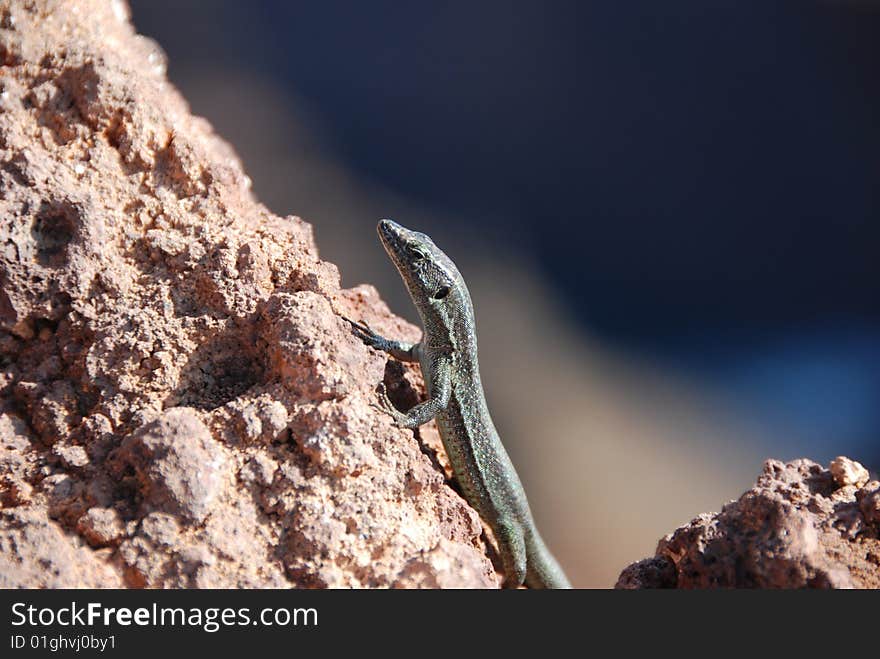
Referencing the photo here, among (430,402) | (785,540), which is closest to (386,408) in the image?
(430,402)

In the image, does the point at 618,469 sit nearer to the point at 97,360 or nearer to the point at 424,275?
the point at 424,275

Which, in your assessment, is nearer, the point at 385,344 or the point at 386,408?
the point at 386,408

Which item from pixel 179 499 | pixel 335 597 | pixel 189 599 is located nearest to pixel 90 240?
pixel 179 499

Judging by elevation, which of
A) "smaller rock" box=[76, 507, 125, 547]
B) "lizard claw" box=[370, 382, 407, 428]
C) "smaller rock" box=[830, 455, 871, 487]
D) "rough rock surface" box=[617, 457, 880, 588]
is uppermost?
"lizard claw" box=[370, 382, 407, 428]

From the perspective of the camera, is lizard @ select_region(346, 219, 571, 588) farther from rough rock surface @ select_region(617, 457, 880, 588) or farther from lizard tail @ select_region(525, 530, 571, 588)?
rough rock surface @ select_region(617, 457, 880, 588)

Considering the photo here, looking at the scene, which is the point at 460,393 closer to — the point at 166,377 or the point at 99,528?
the point at 166,377

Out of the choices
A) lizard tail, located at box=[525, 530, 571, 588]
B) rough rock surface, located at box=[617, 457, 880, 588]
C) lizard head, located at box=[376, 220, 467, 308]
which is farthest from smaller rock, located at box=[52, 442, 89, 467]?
lizard tail, located at box=[525, 530, 571, 588]
